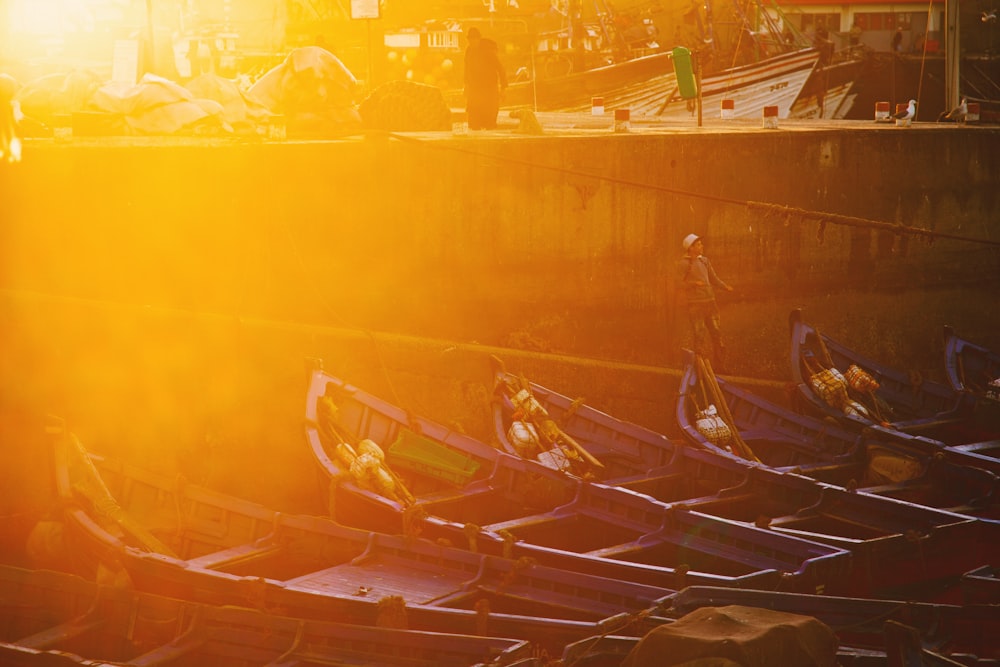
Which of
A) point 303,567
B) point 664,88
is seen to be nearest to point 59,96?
point 303,567

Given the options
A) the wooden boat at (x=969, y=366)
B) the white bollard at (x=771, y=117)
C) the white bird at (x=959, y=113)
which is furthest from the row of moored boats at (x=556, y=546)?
the white bird at (x=959, y=113)

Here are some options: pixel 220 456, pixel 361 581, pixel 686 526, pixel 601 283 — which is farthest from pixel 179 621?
pixel 601 283

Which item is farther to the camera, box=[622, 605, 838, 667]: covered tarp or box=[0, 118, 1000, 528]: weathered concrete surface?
box=[0, 118, 1000, 528]: weathered concrete surface

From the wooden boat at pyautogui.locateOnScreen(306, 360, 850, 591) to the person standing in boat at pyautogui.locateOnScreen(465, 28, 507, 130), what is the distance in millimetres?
7156

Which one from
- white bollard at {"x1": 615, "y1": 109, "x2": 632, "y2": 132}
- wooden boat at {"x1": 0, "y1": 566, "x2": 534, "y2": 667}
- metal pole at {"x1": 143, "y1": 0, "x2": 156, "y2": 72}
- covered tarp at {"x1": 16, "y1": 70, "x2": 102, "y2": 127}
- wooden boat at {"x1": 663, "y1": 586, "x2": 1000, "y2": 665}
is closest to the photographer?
wooden boat at {"x1": 663, "y1": 586, "x2": 1000, "y2": 665}

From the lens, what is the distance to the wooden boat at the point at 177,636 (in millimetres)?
8023

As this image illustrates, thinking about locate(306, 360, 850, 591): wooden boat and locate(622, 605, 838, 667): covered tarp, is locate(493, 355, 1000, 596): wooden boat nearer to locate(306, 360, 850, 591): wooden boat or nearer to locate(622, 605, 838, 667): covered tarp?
locate(306, 360, 850, 591): wooden boat

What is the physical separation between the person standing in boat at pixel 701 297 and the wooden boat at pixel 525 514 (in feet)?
14.2

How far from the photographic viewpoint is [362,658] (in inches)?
321

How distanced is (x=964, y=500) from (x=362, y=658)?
6148mm

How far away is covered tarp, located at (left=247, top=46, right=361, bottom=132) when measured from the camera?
17906 millimetres

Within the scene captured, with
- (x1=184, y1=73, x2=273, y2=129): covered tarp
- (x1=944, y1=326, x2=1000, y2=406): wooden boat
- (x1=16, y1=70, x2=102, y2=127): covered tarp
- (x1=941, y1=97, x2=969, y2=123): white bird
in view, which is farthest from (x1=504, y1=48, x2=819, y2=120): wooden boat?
(x1=944, y1=326, x2=1000, y2=406): wooden boat

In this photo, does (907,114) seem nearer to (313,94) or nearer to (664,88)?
(664,88)

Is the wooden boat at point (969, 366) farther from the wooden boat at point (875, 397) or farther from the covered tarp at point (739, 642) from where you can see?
the covered tarp at point (739, 642)
